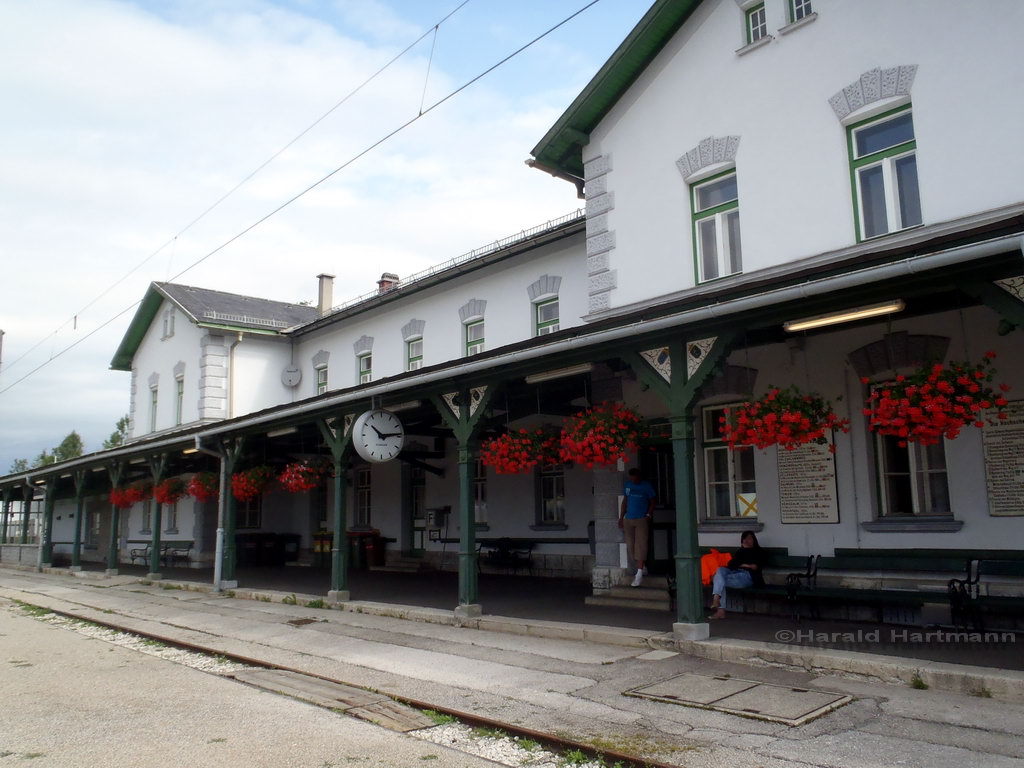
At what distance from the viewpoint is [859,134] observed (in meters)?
9.48

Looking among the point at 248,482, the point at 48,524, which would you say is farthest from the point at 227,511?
the point at 48,524

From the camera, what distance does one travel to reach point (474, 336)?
16781 mm

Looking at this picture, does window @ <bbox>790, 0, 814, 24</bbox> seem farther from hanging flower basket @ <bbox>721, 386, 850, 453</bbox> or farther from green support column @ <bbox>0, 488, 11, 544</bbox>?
green support column @ <bbox>0, 488, 11, 544</bbox>

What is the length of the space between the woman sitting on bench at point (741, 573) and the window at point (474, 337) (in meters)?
8.02

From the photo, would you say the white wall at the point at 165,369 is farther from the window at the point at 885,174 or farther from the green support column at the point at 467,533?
the window at the point at 885,174

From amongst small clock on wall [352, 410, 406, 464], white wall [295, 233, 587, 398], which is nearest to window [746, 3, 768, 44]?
white wall [295, 233, 587, 398]

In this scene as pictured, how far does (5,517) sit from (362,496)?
1904 centimetres

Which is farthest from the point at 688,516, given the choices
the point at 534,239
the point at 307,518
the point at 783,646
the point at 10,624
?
the point at 307,518

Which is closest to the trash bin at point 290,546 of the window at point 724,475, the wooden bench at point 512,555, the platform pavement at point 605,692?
the wooden bench at point 512,555

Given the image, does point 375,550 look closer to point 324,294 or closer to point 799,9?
point 324,294

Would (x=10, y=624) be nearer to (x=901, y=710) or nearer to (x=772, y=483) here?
(x=772, y=483)

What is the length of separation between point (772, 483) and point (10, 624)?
37.4 feet

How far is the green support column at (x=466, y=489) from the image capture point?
33.8ft

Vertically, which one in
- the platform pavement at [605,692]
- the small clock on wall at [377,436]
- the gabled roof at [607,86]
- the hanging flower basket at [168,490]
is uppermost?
the gabled roof at [607,86]
